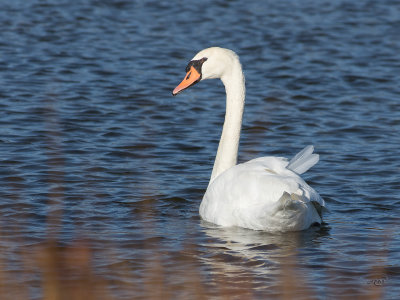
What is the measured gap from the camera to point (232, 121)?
8.60 metres

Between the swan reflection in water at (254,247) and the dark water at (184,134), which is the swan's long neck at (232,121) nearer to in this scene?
the dark water at (184,134)

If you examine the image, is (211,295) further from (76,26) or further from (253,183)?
(76,26)

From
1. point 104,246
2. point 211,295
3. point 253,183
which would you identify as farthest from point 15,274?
point 253,183

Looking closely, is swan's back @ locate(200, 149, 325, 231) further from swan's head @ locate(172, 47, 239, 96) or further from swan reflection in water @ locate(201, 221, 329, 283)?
swan's head @ locate(172, 47, 239, 96)

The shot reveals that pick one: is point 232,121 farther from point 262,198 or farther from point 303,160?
point 262,198

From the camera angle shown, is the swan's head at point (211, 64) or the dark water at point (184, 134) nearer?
the dark water at point (184, 134)

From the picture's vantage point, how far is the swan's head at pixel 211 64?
8.55m

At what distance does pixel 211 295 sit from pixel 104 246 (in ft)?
4.79

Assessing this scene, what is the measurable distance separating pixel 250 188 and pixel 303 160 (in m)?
0.80
